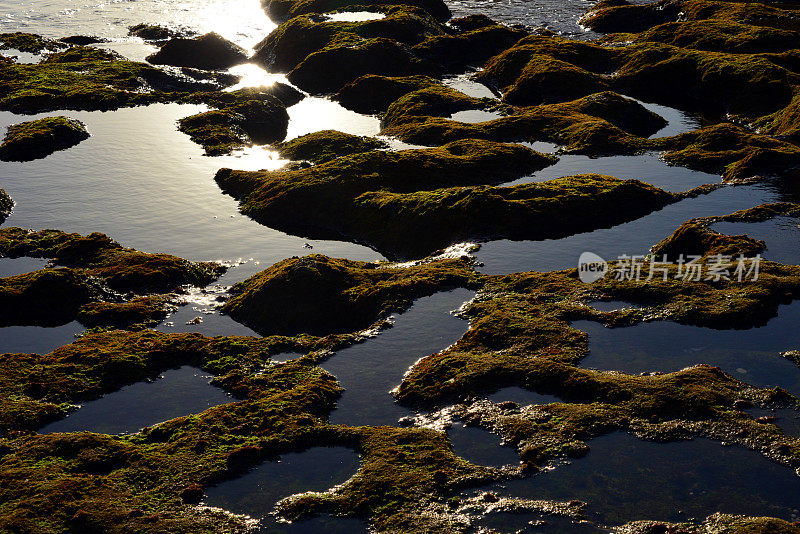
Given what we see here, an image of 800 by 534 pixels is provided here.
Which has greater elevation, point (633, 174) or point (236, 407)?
point (633, 174)

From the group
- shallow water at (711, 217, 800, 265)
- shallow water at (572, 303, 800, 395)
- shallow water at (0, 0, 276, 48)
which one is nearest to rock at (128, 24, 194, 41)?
shallow water at (0, 0, 276, 48)

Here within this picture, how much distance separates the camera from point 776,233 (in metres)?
45.4

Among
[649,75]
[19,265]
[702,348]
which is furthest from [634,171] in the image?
[19,265]

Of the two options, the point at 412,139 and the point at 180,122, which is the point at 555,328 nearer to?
the point at 412,139

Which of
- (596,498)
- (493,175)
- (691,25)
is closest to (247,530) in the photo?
(596,498)

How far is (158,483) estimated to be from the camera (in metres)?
26.3

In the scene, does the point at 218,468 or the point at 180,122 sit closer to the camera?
the point at 218,468

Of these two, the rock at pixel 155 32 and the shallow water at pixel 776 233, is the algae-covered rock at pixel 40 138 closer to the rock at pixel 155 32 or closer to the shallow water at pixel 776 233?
the rock at pixel 155 32

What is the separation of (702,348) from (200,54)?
82.4m

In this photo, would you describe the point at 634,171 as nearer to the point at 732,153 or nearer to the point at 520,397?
the point at 732,153

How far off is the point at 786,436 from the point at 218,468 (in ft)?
67.5

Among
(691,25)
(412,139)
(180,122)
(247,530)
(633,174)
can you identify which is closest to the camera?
(247,530)

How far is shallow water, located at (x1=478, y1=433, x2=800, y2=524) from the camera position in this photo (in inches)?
968

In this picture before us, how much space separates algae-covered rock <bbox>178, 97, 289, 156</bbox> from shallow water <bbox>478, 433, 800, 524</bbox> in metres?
49.8
